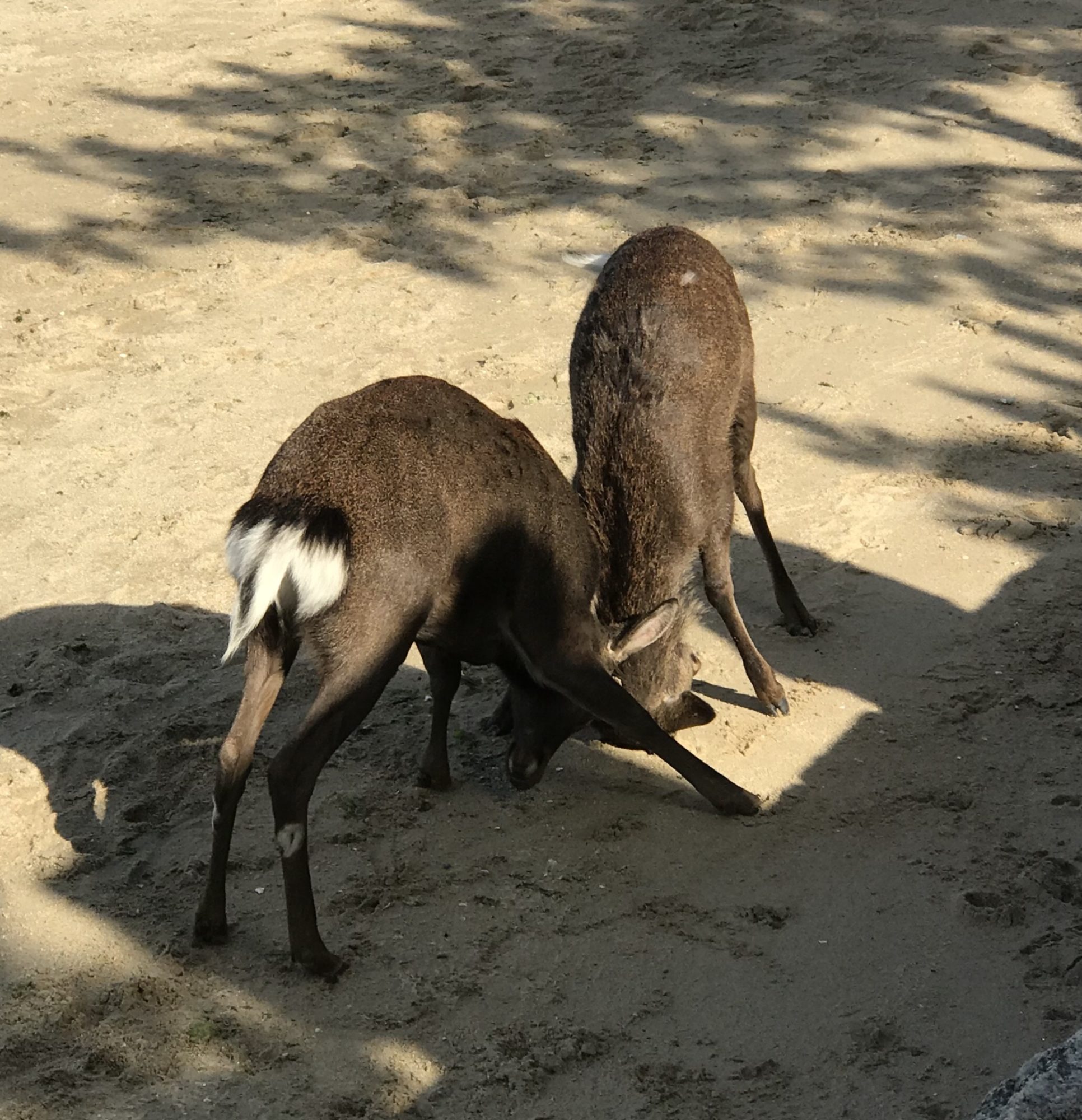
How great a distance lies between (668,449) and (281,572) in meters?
1.67

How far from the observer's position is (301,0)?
11.7 meters

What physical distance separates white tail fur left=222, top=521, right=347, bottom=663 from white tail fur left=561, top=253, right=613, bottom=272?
185 inches

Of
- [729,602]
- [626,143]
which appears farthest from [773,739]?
[626,143]

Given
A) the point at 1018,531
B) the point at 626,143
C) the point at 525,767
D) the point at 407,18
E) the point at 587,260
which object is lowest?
the point at 525,767

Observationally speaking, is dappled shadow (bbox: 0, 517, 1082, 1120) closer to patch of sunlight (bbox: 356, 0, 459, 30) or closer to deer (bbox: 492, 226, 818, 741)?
deer (bbox: 492, 226, 818, 741)

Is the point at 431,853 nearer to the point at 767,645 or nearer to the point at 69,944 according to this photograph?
the point at 69,944

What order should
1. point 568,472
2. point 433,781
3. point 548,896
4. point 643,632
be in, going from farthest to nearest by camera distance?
point 568,472 < point 433,781 < point 643,632 < point 548,896

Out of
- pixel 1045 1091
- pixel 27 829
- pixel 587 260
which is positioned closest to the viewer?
pixel 1045 1091

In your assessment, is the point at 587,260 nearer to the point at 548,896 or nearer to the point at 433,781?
the point at 433,781

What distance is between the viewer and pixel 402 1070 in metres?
3.58

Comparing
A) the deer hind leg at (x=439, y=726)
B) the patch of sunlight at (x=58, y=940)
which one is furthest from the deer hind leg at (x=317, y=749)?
the deer hind leg at (x=439, y=726)

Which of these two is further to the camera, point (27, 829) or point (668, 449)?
point (668, 449)

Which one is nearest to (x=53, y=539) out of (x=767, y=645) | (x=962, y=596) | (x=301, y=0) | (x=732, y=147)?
(x=767, y=645)

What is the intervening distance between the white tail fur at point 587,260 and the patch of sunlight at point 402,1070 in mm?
5319
